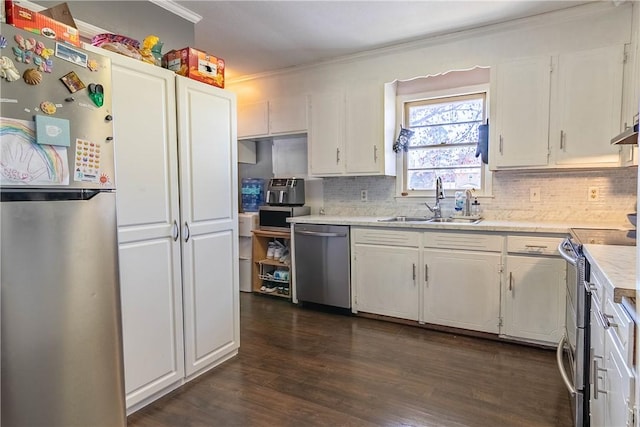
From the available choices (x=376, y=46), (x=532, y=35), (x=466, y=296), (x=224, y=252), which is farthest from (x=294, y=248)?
(x=532, y=35)

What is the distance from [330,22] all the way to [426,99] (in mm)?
1244

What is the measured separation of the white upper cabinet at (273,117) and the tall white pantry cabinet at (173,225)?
1.52 meters

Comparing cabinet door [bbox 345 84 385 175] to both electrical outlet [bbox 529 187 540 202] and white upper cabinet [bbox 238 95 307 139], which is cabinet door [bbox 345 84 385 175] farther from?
electrical outlet [bbox 529 187 540 202]

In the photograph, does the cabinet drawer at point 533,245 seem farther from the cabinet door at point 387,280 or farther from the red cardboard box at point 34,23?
the red cardboard box at point 34,23

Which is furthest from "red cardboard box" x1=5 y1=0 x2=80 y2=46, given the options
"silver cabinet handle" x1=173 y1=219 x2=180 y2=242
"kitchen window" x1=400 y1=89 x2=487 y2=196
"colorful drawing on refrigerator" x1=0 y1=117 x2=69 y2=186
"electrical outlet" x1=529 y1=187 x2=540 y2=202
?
"electrical outlet" x1=529 y1=187 x2=540 y2=202

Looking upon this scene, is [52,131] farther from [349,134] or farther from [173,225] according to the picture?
[349,134]

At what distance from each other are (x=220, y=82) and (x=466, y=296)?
2418 mm

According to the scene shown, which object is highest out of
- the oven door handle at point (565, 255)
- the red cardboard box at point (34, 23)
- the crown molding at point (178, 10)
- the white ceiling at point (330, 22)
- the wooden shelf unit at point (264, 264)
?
the white ceiling at point (330, 22)

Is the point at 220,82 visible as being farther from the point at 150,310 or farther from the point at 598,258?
the point at 598,258

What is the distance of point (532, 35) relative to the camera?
114 inches

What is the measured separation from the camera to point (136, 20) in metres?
2.48

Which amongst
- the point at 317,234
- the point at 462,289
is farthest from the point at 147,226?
the point at 462,289

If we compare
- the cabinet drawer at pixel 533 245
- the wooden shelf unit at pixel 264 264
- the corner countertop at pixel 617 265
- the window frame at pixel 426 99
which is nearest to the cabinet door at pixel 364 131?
the window frame at pixel 426 99

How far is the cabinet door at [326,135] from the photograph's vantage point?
3.72m
